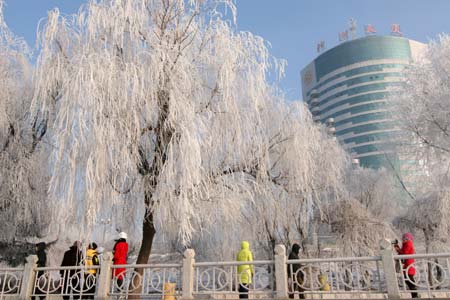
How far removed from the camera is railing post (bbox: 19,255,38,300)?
7.22m

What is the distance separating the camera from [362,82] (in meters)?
71.4

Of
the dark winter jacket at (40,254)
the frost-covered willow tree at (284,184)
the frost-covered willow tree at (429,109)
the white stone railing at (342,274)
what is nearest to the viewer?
the white stone railing at (342,274)

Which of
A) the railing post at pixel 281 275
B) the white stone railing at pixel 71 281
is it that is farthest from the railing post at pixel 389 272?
the white stone railing at pixel 71 281

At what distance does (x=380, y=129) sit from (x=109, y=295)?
65.4m

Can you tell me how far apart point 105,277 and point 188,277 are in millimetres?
1614

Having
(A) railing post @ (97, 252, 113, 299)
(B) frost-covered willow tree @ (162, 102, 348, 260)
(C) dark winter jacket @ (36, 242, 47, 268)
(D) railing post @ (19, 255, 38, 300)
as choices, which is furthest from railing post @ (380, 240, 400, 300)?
(C) dark winter jacket @ (36, 242, 47, 268)

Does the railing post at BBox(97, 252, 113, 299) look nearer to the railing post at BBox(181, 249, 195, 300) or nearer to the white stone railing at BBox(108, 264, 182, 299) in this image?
the white stone railing at BBox(108, 264, 182, 299)

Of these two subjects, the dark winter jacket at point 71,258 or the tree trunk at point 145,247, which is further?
the dark winter jacket at point 71,258

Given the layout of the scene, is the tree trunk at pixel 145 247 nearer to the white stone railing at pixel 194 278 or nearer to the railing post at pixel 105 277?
the white stone railing at pixel 194 278

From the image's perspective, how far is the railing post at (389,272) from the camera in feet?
20.0

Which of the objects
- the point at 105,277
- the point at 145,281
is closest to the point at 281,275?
the point at 145,281

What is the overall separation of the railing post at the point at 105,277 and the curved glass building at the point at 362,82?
64.6 meters

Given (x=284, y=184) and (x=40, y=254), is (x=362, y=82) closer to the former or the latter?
(x=284, y=184)

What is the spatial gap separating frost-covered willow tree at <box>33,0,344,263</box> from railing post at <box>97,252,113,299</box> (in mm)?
909
